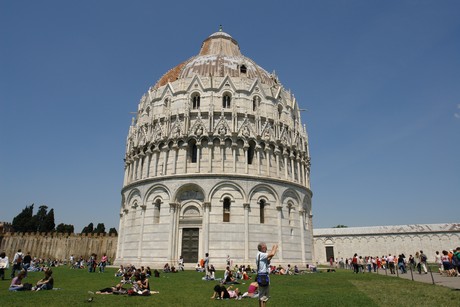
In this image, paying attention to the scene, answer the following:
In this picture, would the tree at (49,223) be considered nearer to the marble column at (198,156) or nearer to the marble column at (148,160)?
the marble column at (148,160)

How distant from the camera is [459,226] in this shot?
59094 mm

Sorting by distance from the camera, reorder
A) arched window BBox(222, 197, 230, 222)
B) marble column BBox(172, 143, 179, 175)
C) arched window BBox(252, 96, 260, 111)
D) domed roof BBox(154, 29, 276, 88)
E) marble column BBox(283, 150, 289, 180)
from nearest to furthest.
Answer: arched window BBox(222, 197, 230, 222), marble column BBox(172, 143, 179, 175), marble column BBox(283, 150, 289, 180), arched window BBox(252, 96, 260, 111), domed roof BBox(154, 29, 276, 88)

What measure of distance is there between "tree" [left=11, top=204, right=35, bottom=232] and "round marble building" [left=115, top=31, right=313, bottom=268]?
161 feet

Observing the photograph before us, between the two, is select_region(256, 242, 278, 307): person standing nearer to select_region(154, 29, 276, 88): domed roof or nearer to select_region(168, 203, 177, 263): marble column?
select_region(168, 203, 177, 263): marble column

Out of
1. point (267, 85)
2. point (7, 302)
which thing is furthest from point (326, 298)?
point (267, 85)

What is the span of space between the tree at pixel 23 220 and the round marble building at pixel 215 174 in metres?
49.2

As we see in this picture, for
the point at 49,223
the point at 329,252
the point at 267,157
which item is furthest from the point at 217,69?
the point at 49,223

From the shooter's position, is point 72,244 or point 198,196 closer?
point 198,196

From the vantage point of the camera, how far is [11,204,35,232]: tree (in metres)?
72.7

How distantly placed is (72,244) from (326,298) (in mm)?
42681

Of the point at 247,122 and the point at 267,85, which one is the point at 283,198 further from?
the point at 267,85

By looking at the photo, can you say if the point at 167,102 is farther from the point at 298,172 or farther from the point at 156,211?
the point at 298,172

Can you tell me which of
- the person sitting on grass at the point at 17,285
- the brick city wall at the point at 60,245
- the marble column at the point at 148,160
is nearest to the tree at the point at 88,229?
the brick city wall at the point at 60,245

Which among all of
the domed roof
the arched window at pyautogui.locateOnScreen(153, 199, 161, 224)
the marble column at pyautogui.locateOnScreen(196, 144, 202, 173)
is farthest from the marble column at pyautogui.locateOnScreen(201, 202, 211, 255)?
the domed roof
